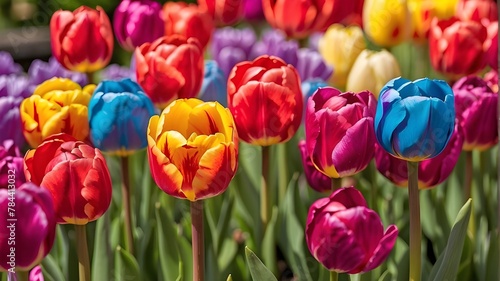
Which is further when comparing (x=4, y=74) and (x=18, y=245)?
(x=4, y=74)

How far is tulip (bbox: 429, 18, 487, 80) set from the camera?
150 centimetres

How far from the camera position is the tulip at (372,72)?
62.5 inches

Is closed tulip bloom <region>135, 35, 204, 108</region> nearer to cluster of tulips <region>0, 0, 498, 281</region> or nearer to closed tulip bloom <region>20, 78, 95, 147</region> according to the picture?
cluster of tulips <region>0, 0, 498, 281</region>

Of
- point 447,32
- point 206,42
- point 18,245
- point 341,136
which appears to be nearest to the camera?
point 18,245

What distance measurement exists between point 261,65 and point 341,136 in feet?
0.80

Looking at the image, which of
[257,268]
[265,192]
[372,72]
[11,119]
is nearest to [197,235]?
[257,268]

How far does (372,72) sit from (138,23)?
46 centimetres

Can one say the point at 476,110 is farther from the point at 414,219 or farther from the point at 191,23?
the point at 191,23

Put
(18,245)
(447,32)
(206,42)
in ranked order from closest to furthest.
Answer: (18,245) < (447,32) < (206,42)

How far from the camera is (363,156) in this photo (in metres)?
1.11

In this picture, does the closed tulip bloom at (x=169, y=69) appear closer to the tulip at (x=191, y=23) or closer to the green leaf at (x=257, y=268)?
the tulip at (x=191, y=23)

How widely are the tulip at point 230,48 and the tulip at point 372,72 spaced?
12.6 inches

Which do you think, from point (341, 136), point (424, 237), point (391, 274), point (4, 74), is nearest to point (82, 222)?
point (341, 136)

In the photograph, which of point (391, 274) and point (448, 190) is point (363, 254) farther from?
point (448, 190)
